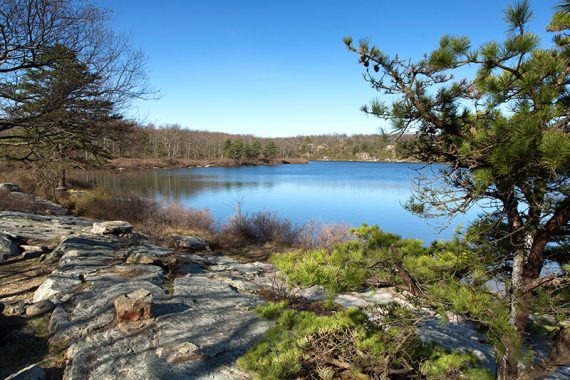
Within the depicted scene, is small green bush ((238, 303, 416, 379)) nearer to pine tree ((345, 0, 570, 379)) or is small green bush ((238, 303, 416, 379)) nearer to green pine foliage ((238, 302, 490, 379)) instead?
green pine foliage ((238, 302, 490, 379))

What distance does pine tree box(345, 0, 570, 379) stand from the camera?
236 centimetres

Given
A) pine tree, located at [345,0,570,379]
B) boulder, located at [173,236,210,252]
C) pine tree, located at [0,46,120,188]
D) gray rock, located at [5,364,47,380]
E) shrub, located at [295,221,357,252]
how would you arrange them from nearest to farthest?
pine tree, located at [345,0,570,379]
gray rock, located at [5,364,47,380]
pine tree, located at [0,46,120,188]
boulder, located at [173,236,210,252]
shrub, located at [295,221,357,252]

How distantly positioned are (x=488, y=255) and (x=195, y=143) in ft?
334

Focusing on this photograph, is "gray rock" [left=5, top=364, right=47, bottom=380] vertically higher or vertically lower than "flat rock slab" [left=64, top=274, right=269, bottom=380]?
higher

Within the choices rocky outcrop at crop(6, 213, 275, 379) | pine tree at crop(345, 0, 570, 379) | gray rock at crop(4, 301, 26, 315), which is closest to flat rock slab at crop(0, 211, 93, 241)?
rocky outcrop at crop(6, 213, 275, 379)

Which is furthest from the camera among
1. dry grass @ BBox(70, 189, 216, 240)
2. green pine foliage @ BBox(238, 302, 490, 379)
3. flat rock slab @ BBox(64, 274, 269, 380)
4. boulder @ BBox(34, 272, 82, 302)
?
dry grass @ BBox(70, 189, 216, 240)

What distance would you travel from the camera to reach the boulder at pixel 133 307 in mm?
4883

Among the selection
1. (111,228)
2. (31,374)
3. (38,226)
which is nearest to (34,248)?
(111,228)

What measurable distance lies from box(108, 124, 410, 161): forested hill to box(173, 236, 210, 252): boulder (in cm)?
316

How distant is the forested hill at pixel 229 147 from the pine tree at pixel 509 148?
0.43m

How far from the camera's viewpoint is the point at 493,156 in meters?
2.42

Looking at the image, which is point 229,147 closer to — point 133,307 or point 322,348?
point 133,307

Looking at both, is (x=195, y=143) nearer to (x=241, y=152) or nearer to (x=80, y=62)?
(x=241, y=152)

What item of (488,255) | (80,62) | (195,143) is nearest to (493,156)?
(488,255)
